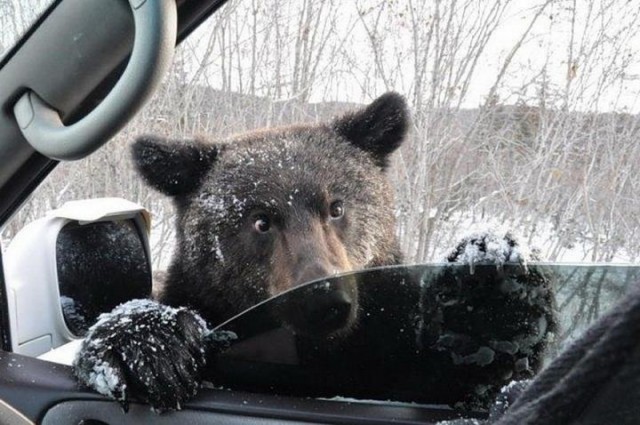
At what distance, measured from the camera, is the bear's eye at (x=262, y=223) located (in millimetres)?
2600

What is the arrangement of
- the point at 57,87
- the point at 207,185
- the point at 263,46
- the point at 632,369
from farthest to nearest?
the point at 207,185 < the point at 263,46 < the point at 57,87 < the point at 632,369

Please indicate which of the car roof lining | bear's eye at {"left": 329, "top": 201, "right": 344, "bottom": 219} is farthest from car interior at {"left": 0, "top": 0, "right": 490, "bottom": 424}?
bear's eye at {"left": 329, "top": 201, "right": 344, "bottom": 219}

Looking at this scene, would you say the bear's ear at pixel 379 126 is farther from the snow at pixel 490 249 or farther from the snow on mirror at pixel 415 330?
the snow on mirror at pixel 415 330

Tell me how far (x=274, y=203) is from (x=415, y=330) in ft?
4.00

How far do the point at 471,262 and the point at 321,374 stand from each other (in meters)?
0.44

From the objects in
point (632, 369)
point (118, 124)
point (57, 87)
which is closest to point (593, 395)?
point (632, 369)

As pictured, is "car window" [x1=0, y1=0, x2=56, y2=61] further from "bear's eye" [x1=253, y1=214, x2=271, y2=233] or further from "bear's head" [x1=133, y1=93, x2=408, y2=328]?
"bear's eye" [x1=253, y1=214, x2=271, y2=233]

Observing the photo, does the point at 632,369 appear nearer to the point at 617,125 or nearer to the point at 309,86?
the point at 617,125

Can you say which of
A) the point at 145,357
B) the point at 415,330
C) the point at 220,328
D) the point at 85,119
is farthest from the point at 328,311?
the point at 85,119

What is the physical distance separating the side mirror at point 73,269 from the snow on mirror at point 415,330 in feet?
2.59

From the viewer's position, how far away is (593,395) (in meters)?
0.62

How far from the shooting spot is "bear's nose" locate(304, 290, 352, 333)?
1.53 m

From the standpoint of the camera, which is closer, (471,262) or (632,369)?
(632,369)

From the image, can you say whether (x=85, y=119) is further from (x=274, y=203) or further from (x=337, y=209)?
(x=337, y=209)
